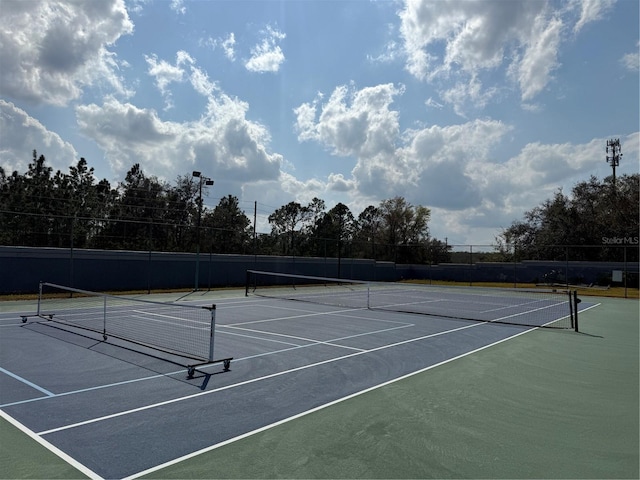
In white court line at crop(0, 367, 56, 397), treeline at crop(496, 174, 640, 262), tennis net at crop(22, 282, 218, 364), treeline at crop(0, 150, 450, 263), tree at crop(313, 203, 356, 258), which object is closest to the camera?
white court line at crop(0, 367, 56, 397)

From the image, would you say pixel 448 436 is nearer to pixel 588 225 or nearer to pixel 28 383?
pixel 28 383

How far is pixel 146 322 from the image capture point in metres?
13.8

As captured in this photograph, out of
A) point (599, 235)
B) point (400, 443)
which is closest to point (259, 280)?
point (400, 443)

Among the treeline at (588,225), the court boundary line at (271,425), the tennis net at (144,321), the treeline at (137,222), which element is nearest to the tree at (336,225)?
the treeline at (137,222)

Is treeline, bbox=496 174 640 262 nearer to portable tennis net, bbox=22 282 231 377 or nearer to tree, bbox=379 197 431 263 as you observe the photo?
tree, bbox=379 197 431 263

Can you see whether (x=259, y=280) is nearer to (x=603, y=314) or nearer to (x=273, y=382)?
(x=603, y=314)

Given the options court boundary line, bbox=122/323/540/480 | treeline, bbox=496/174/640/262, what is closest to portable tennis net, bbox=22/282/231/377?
court boundary line, bbox=122/323/540/480

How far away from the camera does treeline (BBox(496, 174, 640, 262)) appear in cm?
4312

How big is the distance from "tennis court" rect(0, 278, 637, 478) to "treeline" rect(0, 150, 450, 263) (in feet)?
33.7

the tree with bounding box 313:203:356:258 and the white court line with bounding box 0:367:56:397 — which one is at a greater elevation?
the tree with bounding box 313:203:356:258

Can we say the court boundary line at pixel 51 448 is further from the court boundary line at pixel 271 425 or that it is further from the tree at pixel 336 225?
the tree at pixel 336 225

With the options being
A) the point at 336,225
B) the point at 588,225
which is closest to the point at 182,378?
the point at 588,225

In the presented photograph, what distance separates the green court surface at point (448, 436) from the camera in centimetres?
424

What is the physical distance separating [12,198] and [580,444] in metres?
38.5
